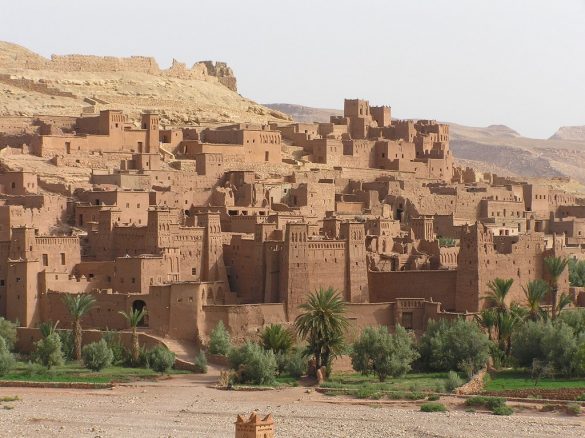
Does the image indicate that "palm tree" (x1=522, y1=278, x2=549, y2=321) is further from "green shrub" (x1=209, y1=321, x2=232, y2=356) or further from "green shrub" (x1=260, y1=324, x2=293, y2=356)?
"green shrub" (x1=209, y1=321, x2=232, y2=356)

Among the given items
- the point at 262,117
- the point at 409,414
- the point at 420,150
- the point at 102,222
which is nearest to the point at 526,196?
the point at 420,150

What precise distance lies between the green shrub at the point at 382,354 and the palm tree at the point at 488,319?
2.63 m

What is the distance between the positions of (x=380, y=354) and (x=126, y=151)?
55.9ft

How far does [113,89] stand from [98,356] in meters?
26.1

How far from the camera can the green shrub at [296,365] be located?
41312 millimetres

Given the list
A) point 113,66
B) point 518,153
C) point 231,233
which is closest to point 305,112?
point 518,153

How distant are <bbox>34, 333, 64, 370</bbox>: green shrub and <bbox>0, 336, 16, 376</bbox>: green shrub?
69 centimetres

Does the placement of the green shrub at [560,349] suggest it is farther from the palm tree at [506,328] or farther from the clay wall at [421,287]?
the clay wall at [421,287]

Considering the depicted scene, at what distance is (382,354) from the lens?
40.9 metres

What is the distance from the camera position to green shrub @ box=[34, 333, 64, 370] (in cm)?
4147

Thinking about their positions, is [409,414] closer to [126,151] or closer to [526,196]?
[126,151]

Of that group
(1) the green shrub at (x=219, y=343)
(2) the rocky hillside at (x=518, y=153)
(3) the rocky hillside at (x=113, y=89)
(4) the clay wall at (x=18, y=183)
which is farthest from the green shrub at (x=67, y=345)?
(2) the rocky hillside at (x=518, y=153)

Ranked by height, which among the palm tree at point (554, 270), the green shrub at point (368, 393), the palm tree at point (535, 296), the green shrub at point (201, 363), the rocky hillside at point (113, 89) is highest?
the rocky hillside at point (113, 89)

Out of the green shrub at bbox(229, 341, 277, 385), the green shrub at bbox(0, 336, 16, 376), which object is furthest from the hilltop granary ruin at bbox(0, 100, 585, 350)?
the green shrub at bbox(229, 341, 277, 385)
